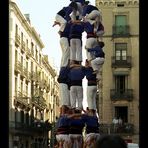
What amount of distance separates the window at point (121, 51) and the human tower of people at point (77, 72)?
28362 millimetres

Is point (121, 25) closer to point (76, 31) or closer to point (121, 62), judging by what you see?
point (121, 62)

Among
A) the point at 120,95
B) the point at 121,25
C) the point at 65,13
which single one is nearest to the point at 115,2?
the point at 121,25

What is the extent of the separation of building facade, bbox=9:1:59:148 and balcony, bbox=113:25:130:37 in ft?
26.5

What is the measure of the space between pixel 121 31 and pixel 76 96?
29384 millimetres

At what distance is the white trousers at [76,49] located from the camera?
39.1 ft

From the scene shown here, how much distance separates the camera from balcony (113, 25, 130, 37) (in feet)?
133

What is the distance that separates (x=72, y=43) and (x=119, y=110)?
2836cm

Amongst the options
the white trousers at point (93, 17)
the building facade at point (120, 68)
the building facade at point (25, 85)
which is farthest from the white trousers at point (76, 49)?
the building facade at point (120, 68)

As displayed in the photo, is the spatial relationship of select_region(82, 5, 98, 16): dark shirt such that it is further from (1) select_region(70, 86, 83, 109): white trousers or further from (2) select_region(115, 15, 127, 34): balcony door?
(2) select_region(115, 15, 127, 34): balcony door

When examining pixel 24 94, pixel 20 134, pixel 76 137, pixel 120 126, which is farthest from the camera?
pixel 24 94
